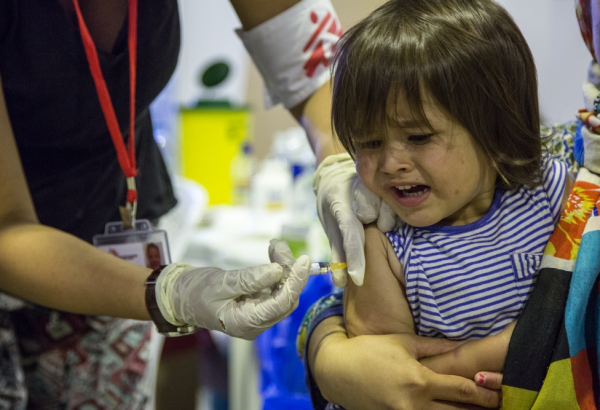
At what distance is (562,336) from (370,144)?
389 mm

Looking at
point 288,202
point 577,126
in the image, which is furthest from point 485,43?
point 288,202

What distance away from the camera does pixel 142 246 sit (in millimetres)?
1089

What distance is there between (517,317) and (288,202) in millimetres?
1685

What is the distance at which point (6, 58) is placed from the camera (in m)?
0.99

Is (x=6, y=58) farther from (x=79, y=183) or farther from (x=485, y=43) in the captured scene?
(x=485, y=43)

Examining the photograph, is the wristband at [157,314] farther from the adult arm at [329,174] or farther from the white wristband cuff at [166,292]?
the adult arm at [329,174]

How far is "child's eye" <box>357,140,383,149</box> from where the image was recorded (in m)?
0.83

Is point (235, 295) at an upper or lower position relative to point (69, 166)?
lower

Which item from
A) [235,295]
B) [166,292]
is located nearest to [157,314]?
[166,292]

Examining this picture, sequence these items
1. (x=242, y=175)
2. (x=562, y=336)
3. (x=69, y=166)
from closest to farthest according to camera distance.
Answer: (x=562, y=336), (x=69, y=166), (x=242, y=175)

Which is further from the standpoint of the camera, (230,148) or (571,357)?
(230,148)

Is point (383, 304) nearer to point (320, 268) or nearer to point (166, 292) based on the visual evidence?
point (320, 268)

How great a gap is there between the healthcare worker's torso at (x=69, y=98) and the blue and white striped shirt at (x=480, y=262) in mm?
632

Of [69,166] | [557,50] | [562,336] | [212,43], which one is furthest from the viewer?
[212,43]
